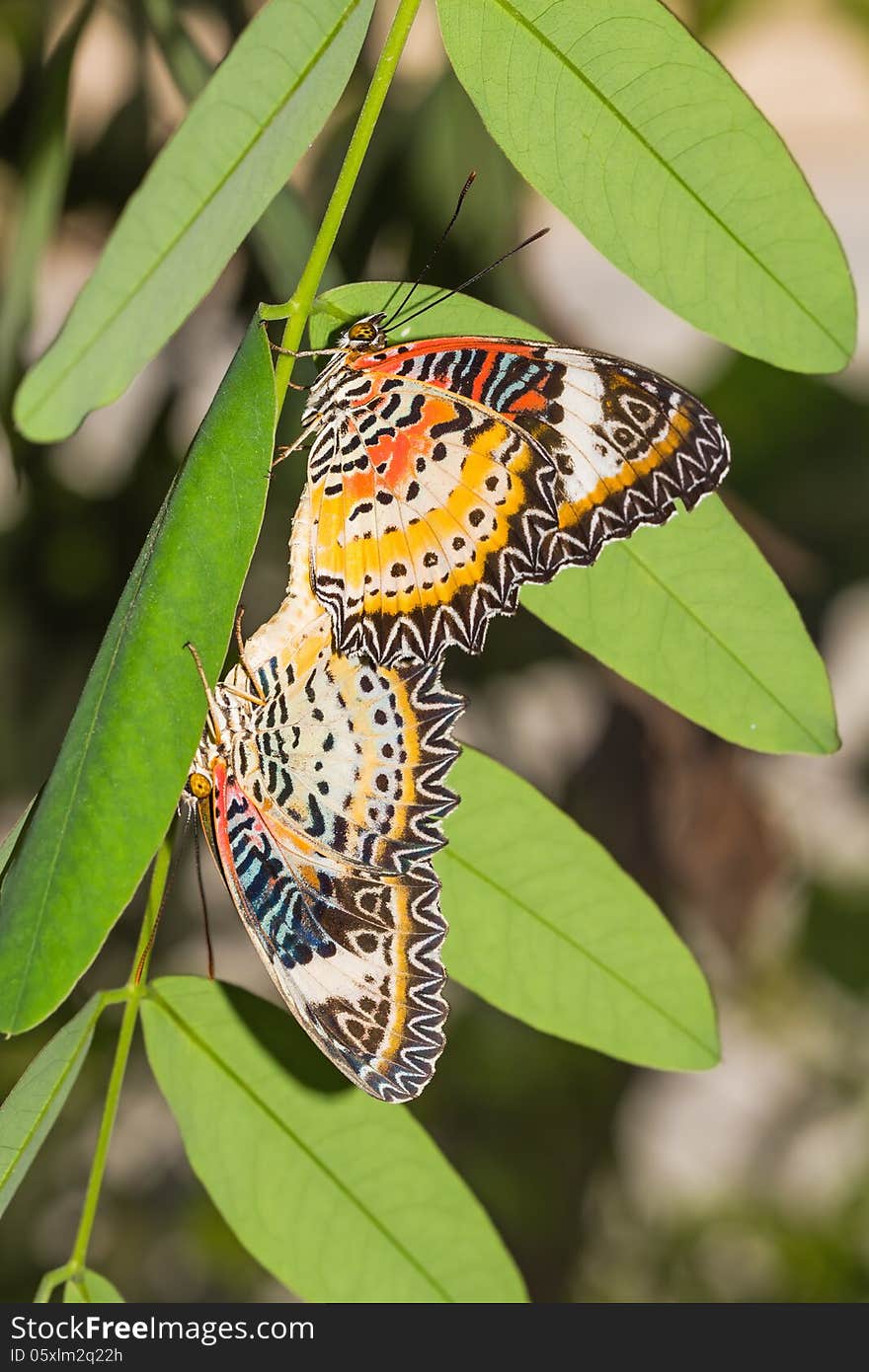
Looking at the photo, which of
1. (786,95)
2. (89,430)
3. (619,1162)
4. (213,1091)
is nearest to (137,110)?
(213,1091)

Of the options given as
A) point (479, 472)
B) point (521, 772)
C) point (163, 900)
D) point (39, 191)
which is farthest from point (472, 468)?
point (521, 772)

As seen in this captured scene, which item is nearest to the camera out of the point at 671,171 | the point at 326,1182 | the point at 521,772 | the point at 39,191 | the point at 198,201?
the point at 198,201

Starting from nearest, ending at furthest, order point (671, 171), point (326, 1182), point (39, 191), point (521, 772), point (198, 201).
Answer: point (198, 201) → point (671, 171) → point (326, 1182) → point (39, 191) → point (521, 772)

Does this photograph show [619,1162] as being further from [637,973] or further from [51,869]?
[51,869]

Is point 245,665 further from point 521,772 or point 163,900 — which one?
point 521,772

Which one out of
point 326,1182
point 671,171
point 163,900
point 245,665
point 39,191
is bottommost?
point 326,1182

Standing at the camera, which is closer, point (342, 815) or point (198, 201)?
point (198, 201)

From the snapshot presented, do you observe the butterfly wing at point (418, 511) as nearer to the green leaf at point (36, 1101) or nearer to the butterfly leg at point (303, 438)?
the butterfly leg at point (303, 438)

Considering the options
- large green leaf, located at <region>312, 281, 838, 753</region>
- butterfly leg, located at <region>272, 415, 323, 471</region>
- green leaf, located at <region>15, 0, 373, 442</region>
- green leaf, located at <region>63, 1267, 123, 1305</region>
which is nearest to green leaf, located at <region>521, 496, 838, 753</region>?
large green leaf, located at <region>312, 281, 838, 753</region>
